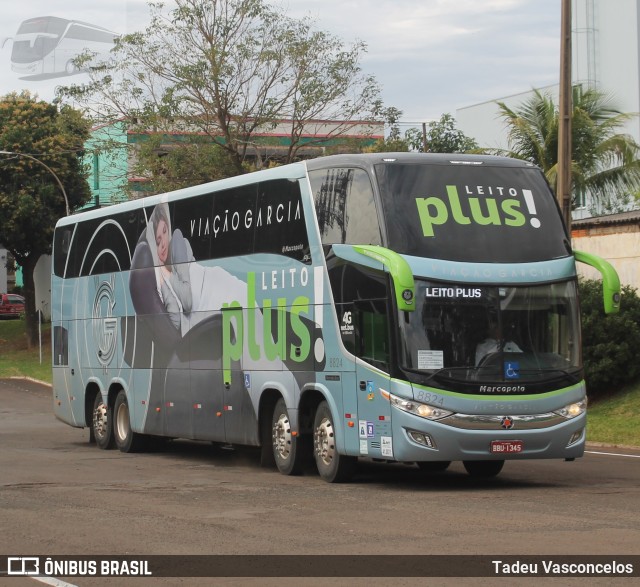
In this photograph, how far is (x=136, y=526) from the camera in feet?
38.8

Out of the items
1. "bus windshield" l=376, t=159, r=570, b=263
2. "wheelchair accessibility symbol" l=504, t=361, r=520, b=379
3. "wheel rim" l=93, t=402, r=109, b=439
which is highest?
"bus windshield" l=376, t=159, r=570, b=263

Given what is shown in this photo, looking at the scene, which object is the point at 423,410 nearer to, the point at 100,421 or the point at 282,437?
the point at 282,437

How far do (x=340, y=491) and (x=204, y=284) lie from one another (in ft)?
17.5

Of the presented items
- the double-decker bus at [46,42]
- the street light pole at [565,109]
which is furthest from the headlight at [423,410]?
the double-decker bus at [46,42]

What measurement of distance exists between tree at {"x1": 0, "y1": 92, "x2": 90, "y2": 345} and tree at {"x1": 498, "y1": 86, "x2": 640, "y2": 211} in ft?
83.0

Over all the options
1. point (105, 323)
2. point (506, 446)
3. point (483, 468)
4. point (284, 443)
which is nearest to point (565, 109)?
point (483, 468)

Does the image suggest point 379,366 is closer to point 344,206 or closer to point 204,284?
point 344,206

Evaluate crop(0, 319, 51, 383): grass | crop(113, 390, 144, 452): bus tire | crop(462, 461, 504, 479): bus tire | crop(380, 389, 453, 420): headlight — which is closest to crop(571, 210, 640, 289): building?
crop(113, 390, 144, 452): bus tire

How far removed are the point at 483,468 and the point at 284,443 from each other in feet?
8.72

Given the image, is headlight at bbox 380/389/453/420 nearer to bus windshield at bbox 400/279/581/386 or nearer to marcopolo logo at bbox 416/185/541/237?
bus windshield at bbox 400/279/581/386

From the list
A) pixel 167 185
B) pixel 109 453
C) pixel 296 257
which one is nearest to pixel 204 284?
pixel 296 257

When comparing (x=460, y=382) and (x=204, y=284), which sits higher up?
(x=204, y=284)

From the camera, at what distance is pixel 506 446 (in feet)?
49.1

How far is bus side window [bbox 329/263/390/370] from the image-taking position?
1515 cm
